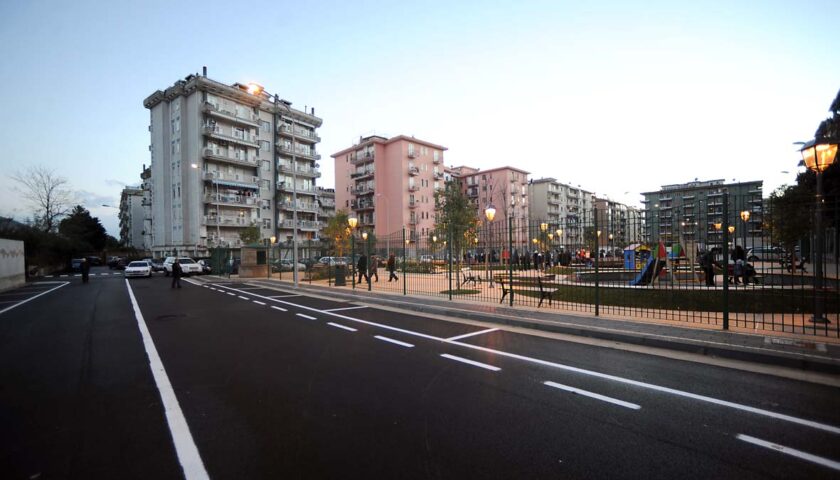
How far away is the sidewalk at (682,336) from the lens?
598 centimetres

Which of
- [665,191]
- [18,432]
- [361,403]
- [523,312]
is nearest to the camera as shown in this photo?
[18,432]

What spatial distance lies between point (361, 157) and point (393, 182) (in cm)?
836

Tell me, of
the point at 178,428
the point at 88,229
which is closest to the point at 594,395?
the point at 178,428

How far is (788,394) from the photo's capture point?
4750 mm

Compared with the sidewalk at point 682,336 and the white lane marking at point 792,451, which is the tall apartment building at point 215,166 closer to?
the sidewalk at point 682,336

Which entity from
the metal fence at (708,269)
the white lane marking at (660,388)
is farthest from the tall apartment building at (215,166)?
the white lane marking at (660,388)

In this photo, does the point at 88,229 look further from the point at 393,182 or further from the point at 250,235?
the point at 393,182

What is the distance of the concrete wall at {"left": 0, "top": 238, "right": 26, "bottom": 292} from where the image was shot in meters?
23.0

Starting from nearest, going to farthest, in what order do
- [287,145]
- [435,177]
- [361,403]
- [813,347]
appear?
[361,403] → [813,347] → [287,145] → [435,177]

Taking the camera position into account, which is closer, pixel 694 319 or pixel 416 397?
pixel 416 397

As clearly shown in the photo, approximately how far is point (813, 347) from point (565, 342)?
376 cm

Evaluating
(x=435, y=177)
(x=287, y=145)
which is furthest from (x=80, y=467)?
(x=435, y=177)

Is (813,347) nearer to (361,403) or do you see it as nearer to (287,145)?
(361,403)

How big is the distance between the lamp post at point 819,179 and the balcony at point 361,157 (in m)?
65.0
